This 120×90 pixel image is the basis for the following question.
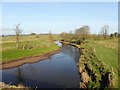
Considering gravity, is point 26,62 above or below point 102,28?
below

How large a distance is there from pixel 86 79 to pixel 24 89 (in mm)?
8858

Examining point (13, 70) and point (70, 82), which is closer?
point (70, 82)

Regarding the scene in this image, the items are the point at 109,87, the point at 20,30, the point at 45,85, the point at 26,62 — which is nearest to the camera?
the point at 109,87

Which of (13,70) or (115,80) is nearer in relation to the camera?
(115,80)

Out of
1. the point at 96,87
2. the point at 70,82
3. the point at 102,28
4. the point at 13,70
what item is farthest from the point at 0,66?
the point at 102,28

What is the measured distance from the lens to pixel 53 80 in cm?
3462

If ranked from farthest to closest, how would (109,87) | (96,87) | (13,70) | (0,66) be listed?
(0,66)
(13,70)
(96,87)
(109,87)

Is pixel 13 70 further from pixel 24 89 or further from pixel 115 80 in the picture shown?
Answer: pixel 115 80

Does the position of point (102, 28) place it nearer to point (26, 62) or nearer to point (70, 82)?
point (26, 62)

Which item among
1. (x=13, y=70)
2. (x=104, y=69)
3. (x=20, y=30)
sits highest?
(x=20, y=30)

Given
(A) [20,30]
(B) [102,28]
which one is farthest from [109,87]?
(B) [102,28]

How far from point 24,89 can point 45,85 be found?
6496mm

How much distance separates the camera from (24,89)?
25391mm

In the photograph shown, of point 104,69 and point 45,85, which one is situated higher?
point 104,69
